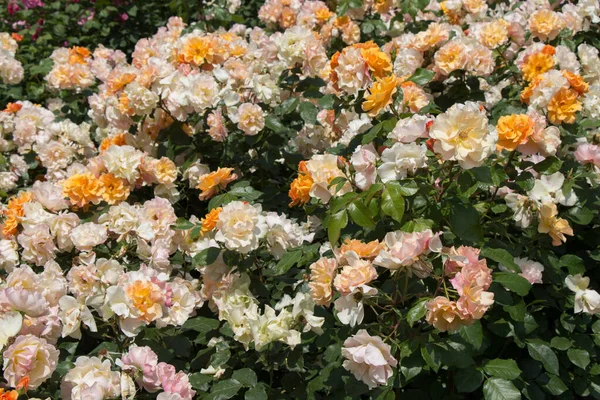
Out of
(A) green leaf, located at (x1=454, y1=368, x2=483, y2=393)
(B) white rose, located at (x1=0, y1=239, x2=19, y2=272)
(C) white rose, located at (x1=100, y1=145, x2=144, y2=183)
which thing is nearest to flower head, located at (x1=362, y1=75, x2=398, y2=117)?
(A) green leaf, located at (x1=454, y1=368, x2=483, y2=393)

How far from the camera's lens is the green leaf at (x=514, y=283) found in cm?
179

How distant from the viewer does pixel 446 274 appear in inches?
64.9

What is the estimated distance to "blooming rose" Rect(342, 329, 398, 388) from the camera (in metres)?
1.64

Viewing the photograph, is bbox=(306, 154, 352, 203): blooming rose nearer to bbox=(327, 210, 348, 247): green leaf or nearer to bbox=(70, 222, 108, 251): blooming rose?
bbox=(327, 210, 348, 247): green leaf

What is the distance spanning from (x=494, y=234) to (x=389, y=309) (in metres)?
0.66

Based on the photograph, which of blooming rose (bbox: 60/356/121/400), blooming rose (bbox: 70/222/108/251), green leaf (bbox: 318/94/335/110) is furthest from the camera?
green leaf (bbox: 318/94/335/110)

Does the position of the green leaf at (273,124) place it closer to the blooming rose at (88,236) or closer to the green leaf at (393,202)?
the blooming rose at (88,236)

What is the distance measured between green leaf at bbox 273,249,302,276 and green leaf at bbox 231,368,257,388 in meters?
0.30

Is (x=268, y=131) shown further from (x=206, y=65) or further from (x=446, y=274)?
(x=446, y=274)

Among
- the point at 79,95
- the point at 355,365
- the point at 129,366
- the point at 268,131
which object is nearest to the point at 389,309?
the point at 355,365

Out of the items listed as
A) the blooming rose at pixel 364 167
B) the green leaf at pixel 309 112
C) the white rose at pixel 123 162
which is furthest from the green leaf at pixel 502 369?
the white rose at pixel 123 162

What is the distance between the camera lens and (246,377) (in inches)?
76.4

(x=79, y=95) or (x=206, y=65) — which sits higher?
(x=206, y=65)

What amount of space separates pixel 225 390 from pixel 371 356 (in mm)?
487
